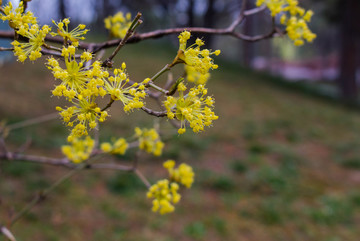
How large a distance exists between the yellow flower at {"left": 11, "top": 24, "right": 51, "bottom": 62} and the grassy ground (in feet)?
4.37

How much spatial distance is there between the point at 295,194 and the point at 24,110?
5442mm

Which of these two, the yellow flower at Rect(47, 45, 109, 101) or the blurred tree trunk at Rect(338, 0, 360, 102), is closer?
the yellow flower at Rect(47, 45, 109, 101)

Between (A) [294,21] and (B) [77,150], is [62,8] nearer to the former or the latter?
(B) [77,150]

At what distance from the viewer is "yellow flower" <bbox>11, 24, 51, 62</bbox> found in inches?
39.2

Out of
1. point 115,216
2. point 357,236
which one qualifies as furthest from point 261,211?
point 115,216

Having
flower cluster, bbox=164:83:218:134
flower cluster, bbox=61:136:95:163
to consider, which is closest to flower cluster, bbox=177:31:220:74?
flower cluster, bbox=164:83:218:134

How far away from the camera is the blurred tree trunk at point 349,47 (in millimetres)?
11836

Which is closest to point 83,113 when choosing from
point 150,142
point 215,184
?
point 150,142

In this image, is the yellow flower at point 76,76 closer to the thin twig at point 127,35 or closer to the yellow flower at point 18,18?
the thin twig at point 127,35

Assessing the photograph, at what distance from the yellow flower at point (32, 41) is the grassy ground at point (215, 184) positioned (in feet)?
4.37

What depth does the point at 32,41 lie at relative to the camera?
106 centimetres

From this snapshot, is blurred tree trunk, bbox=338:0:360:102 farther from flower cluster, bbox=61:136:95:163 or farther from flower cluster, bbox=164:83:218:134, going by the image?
flower cluster, bbox=164:83:218:134

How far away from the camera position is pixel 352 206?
5.14 m

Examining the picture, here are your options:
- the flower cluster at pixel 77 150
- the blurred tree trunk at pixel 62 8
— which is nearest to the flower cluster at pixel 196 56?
the flower cluster at pixel 77 150
